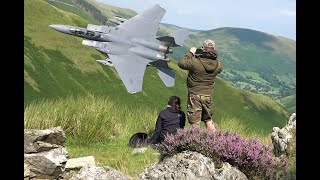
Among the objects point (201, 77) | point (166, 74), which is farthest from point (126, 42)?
point (201, 77)

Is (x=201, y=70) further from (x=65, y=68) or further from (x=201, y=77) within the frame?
(x=65, y=68)

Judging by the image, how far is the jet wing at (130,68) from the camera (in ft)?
48.1

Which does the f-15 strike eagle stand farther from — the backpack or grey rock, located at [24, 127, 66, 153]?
grey rock, located at [24, 127, 66, 153]

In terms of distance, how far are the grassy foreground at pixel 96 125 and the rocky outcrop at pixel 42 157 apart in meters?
1.15

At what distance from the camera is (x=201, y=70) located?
9359mm

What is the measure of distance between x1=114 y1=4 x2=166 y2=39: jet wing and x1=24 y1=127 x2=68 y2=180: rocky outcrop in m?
5.67

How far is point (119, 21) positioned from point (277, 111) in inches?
4304

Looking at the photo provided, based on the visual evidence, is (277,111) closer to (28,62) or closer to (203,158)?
(28,62)

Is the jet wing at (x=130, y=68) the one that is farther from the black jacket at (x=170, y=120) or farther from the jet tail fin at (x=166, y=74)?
the black jacket at (x=170, y=120)

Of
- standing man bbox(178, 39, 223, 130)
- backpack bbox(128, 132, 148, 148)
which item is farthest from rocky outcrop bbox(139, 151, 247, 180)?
backpack bbox(128, 132, 148, 148)

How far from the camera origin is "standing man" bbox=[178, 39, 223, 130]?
9.32 m

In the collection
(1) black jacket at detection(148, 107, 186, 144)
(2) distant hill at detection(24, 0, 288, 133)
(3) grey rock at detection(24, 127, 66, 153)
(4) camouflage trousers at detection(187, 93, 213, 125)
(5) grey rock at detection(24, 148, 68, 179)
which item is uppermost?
(4) camouflage trousers at detection(187, 93, 213, 125)
